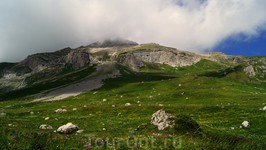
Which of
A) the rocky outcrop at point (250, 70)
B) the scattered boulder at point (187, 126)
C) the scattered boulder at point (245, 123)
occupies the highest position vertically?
the rocky outcrop at point (250, 70)

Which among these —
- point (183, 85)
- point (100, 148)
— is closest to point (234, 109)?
point (100, 148)

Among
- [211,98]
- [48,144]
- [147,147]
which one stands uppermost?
[48,144]

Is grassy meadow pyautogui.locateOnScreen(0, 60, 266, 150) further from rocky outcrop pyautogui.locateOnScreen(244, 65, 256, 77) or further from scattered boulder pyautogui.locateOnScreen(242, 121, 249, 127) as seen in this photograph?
rocky outcrop pyautogui.locateOnScreen(244, 65, 256, 77)

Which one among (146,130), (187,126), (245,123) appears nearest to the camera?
(187,126)

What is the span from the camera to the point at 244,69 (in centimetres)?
14612

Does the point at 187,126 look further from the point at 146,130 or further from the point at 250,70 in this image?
the point at 250,70

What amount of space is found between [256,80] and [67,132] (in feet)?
563

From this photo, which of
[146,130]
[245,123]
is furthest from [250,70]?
[146,130]

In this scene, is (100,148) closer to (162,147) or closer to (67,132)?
(162,147)

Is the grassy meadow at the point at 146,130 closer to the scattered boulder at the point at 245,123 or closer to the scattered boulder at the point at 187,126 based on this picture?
the scattered boulder at the point at 187,126

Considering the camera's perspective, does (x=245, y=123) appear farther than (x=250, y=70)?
No

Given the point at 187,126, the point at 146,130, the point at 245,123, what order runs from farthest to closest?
the point at 245,123 < the point at 146,130 < the point at 187,126

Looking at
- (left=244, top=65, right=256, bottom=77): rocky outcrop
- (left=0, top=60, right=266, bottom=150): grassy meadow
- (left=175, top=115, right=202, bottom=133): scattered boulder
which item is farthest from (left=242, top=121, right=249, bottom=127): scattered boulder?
(left=244, top=65, right=256, bottom=77): rocky outcrop

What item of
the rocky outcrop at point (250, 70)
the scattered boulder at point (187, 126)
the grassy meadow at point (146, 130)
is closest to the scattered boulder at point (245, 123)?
the grassy meadow at point (146, 130)
